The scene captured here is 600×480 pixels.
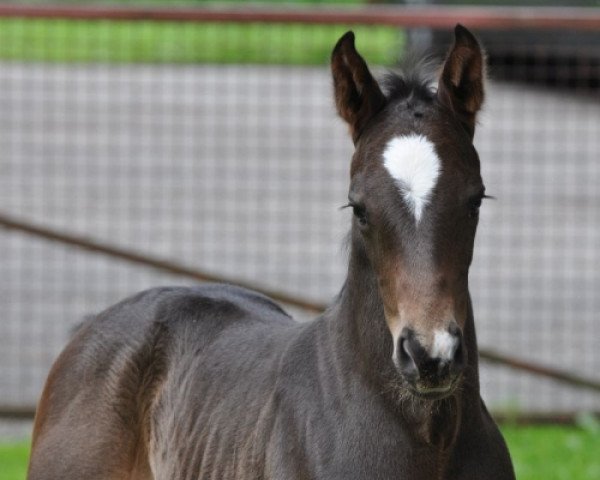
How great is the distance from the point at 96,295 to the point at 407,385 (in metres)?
5.77

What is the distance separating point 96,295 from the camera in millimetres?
8961

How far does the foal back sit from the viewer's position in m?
4.34

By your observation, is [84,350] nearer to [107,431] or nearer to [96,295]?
[107,431]

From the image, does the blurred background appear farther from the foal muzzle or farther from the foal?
the foal muzzle

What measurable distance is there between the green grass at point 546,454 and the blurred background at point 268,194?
29mm

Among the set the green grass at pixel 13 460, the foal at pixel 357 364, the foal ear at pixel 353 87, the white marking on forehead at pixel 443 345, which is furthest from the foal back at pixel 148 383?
the green grass at pixel 13 460

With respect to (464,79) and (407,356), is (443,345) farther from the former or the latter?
(464,79)

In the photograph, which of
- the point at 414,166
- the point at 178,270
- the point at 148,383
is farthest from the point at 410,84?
the point at 178,270

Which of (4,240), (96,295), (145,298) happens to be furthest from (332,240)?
(145,298)

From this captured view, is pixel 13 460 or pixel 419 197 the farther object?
pixel 13 460

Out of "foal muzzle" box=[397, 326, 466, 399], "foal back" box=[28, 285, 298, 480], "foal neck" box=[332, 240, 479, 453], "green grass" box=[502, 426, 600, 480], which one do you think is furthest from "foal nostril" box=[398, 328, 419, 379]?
"green grass" box=[502, 426, 600, 480]

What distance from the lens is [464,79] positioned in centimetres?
375

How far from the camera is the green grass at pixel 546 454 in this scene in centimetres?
694

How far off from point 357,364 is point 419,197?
580mm
